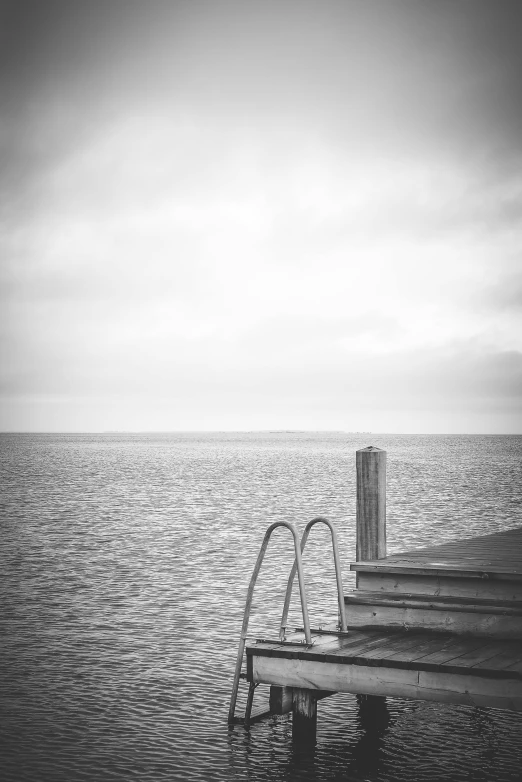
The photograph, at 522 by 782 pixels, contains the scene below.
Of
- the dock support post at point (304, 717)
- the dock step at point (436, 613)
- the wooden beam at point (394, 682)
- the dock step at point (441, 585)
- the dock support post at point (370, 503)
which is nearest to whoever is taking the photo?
the wooden beam at point (394, 682)

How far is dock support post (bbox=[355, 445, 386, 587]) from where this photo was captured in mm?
10523

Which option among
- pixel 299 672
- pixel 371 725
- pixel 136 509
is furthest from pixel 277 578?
pixel 136 509

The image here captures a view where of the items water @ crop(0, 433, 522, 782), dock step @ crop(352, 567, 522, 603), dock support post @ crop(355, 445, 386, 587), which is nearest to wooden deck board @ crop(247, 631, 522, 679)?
dock step @ crop(352, 567, 522, 603)

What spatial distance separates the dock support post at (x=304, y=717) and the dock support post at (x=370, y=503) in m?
2.35

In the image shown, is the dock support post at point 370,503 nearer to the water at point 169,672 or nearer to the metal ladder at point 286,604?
the metal ladder at point 286,604

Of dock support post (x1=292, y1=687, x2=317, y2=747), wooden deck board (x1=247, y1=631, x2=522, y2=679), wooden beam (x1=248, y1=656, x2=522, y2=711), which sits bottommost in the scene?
dock support post (x1=292, y1=687, x2=317, y2=747)

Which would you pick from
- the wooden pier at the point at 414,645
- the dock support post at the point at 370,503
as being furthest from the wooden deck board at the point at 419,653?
the dock support post at the point at 370,503

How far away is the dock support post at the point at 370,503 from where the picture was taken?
1052 centimetres

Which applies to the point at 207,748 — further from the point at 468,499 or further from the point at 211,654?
the point at 468,499

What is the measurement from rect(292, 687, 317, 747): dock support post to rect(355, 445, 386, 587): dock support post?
7.70 feet

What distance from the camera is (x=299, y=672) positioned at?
8125 mm

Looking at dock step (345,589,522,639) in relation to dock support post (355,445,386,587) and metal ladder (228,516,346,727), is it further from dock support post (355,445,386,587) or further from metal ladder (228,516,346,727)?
dock support post (355,445,386,587)

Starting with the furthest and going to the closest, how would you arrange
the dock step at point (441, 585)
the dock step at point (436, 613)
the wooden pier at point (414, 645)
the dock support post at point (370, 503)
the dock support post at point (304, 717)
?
1. the dock support post at point (370, 503)
2. the dock step at point (441, 585)
3. the dock step at point (436, 613)
4. the dock support post at point (304, 717)
5. the wooden pier at point (414, 645)

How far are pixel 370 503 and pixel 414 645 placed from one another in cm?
239
